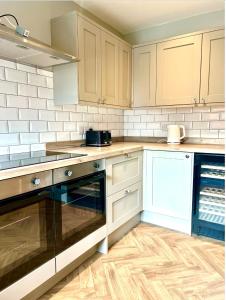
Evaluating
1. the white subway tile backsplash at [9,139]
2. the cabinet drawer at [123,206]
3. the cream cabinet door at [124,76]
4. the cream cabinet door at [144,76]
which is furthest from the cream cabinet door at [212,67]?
the white subway tile backsplash at [9,139]

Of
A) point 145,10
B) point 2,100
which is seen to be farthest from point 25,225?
point 145,10

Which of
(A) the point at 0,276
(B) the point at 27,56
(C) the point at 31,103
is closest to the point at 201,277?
(A) the point at 0,276

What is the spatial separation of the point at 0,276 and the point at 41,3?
6.92 ft

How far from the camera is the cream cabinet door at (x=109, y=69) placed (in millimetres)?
2346

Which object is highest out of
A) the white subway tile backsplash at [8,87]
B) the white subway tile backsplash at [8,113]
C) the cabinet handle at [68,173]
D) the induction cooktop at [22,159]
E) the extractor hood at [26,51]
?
the extractor hood at [26,51]

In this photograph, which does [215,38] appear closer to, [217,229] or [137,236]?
[217,229]

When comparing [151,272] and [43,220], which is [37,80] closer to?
[43,220]

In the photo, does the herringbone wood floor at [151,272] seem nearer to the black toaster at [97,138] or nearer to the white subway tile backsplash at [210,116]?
the black toaster at [97,138]

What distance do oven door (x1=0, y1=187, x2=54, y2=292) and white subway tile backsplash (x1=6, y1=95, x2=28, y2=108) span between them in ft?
2.70

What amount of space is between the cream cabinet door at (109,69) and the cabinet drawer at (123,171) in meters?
0.66

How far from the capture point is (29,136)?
196cm

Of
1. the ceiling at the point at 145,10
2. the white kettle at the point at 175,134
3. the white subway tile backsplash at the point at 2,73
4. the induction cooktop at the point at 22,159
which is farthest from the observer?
the white kettle at the point at 175,134

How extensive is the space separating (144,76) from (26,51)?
5.30 ft

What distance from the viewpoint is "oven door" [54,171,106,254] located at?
1.54 m
